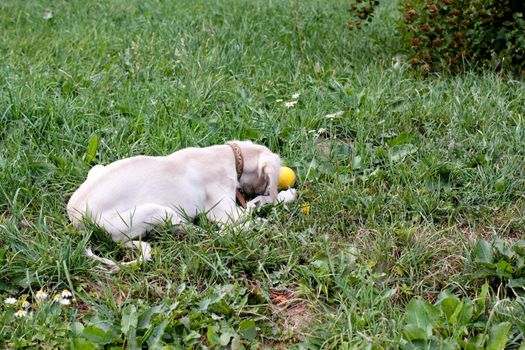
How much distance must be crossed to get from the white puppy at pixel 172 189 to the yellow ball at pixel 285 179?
0.08 meters

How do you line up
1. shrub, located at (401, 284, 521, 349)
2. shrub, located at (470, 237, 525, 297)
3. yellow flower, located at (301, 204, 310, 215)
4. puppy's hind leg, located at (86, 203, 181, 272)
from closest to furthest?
1. shrub, located at (401, 284, 521, 349)
2. shrub, located at (470, 237, 525, 297)
3. puppy's hind leg, located at (86, 203, 181, 272)
4. yellow flower, located at (301, 204, 310, 215)

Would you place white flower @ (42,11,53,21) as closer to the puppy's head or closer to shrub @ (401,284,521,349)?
the puppy's head

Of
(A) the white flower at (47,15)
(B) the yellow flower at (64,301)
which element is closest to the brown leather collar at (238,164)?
(B) the yellow flower at (64,301)

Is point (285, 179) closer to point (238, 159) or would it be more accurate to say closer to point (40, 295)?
point (238, 159)

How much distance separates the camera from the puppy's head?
430cm

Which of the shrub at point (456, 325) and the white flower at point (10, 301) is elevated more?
the shrub at point (456, 325)

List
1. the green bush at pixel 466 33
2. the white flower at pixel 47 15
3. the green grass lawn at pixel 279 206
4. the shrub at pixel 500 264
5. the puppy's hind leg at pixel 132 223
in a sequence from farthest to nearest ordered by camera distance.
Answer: the white flower at pixel 47 15, the green bush at pixel 466 33, the puppy's hind leg at pixel 132 223, the shrub at pixel 500 264, the green grass lawn at pixel 279 206

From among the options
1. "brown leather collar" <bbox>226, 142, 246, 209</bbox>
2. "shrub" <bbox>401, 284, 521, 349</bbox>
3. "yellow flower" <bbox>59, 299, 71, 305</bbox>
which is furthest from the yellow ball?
"yellow flower" <bbox>59, 299, 71, 305</bbox>

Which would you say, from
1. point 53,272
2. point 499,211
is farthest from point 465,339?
point 53,272

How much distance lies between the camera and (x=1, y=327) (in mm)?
3160

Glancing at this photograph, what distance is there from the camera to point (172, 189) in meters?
4.02

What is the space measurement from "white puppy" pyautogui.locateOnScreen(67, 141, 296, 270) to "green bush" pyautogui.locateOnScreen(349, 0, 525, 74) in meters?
2.49

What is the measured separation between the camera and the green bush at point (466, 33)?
20.2 ft

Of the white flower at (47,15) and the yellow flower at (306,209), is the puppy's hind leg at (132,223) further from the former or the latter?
the white flower at (47,15)
